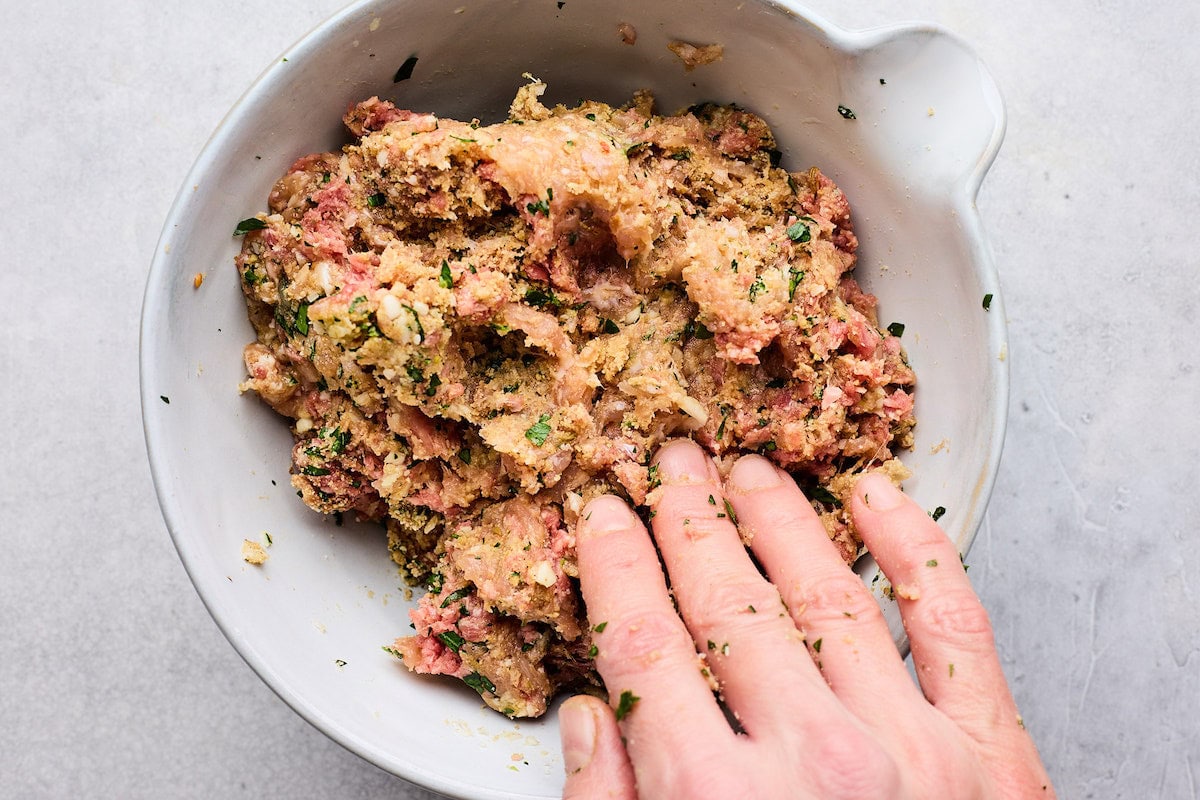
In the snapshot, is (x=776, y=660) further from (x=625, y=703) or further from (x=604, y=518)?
(x=604, y=518)

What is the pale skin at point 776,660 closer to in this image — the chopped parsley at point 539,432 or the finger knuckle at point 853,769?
the finger knuckle at point 853,769

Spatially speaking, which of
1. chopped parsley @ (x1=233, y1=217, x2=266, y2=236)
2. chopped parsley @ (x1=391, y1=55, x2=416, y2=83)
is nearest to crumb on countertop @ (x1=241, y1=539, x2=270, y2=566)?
chopped parsley @ (x1=233, y1=217, x2=266, y2=236)

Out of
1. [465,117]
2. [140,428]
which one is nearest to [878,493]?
[465,117]

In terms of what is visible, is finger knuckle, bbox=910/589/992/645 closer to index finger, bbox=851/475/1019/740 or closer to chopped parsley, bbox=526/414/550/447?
index finger, bbox=851/475/1019/740

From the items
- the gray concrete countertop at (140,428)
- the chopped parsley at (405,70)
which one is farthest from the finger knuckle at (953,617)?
the chopped parsley at (405,70)

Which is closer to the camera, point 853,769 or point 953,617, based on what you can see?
point 853,769

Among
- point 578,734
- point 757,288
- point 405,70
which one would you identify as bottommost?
point 578,734

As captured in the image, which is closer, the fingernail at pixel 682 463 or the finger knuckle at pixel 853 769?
the finger knuckle at pixel 853 769
